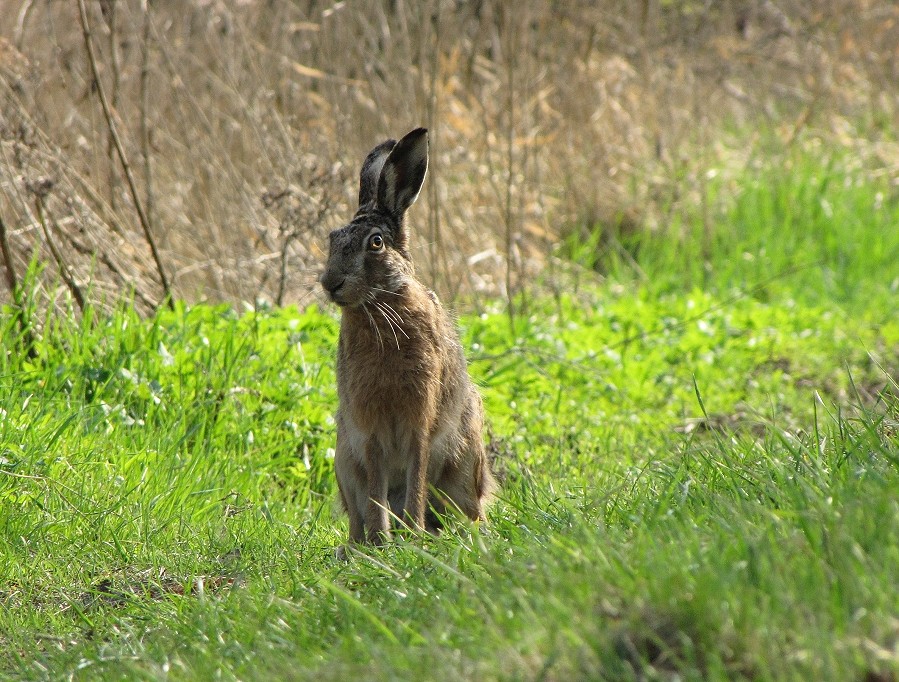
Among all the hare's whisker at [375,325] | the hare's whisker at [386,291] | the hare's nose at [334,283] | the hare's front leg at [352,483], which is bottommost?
the hare's front leg at [352,483]

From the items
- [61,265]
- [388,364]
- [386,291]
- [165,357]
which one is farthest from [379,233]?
[61,265]

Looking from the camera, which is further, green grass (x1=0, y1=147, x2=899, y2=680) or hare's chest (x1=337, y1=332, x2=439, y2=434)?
hare's chest (x1=337, y1=332, x2=439, y2=434)

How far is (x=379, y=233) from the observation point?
4.59 m

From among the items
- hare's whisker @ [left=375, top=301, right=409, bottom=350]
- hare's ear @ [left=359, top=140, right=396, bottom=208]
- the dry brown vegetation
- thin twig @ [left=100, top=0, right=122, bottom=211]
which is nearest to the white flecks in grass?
the dry brown vegetation

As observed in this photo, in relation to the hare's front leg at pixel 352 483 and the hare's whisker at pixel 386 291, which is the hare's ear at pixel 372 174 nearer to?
the hare's whisker at pixel 386 291

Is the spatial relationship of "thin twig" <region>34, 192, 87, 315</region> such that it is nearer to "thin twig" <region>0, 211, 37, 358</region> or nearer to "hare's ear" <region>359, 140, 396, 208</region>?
"thin twig" <region>0, 211, 37, 358</region>

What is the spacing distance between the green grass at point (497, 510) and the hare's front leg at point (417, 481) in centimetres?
22

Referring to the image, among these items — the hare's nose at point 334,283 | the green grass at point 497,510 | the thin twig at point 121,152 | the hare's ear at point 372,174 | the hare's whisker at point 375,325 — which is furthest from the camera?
the thin twig at point 121,152

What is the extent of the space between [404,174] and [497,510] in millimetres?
1401

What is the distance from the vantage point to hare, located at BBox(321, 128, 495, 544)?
4.53 metres

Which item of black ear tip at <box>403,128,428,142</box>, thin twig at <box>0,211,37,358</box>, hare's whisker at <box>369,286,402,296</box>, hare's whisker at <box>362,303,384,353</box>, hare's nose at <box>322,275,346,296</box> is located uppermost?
black ear tip at <box>403,128,428,142</box>

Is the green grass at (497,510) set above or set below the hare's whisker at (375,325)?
below

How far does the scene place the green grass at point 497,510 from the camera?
2.73 m

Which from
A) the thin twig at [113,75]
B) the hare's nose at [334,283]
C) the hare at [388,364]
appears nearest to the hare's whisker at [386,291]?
the hare at [388,364]
